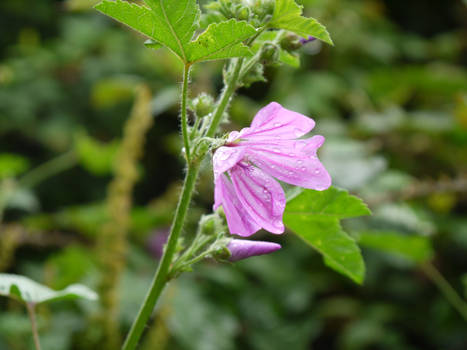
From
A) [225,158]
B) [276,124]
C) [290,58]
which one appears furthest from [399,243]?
[225,158]

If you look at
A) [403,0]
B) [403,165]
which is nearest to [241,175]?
[403,165]

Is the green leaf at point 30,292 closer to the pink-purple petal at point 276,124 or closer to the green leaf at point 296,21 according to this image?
the pink-purple petal at point 276,124

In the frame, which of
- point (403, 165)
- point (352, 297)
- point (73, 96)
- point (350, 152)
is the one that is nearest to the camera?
point (350, 152)

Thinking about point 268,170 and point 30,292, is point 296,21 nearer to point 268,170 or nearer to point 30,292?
point 268,170

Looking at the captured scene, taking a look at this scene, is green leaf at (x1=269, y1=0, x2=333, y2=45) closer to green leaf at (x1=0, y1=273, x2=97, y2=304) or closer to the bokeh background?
green leaf at (x1=0, y1=273, x2=97, y2=304)

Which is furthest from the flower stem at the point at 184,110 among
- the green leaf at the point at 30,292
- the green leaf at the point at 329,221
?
the green leaf at the point at 30,292

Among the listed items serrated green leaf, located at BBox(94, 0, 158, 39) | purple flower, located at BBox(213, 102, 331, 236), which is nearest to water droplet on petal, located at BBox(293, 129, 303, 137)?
purple flower, located at BBox(213, 102, 331, 236)

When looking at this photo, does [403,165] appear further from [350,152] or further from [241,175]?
[241,175]

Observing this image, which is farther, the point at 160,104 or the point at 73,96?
the point at 73,96
